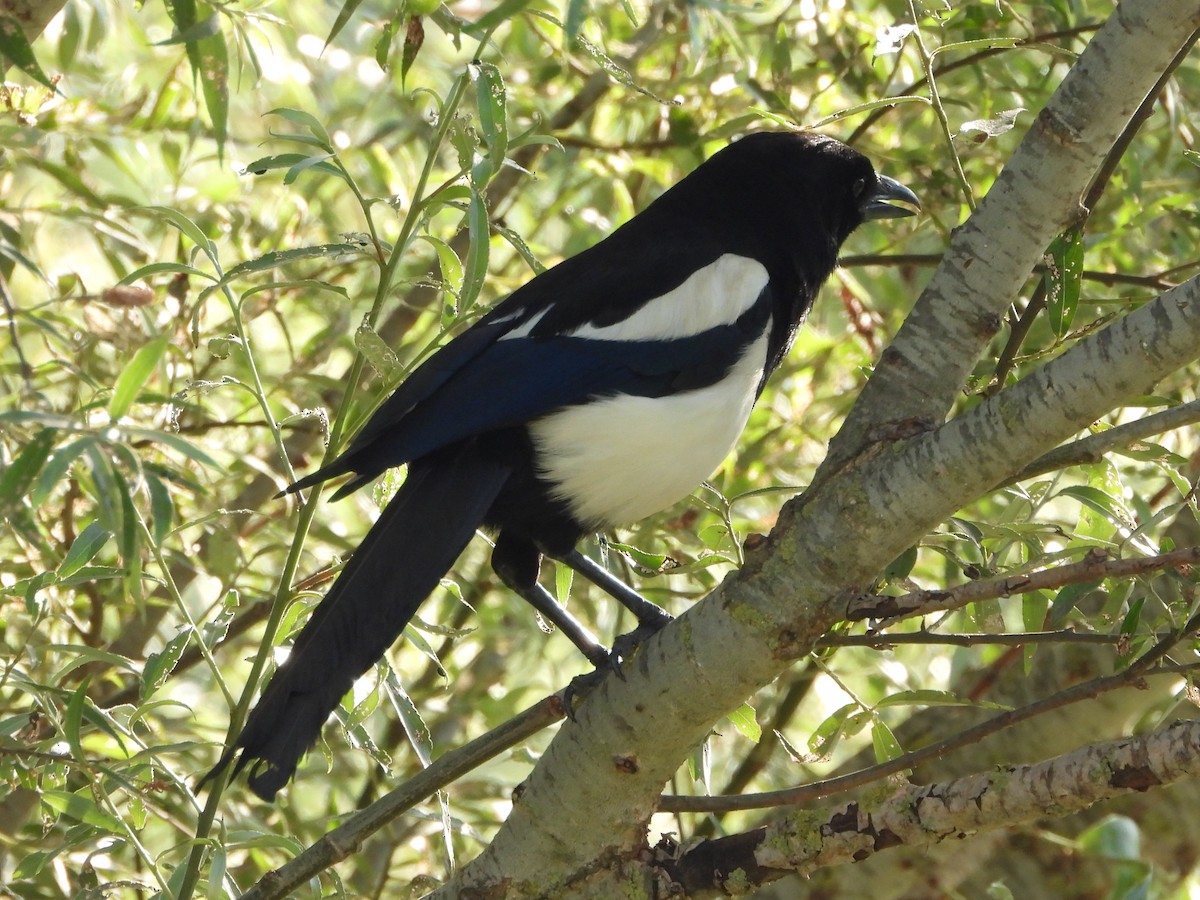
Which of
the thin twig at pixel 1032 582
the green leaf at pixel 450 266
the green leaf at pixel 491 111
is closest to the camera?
the thin twig at pixel 1032 582

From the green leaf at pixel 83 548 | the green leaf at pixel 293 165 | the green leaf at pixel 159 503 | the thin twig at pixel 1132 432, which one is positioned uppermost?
the green leaf at pixel 293 165

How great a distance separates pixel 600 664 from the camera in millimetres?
2195

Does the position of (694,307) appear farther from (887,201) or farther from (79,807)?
(79,807)

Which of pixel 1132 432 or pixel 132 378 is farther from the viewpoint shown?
pixel 1132 432

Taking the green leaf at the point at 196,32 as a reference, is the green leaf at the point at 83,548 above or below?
below

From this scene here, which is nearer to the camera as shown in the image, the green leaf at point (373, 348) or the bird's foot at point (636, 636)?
the green leaf at point (373, 348)

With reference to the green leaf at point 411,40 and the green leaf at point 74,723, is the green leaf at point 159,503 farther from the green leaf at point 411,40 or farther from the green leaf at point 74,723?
the green leaf at point 411,40

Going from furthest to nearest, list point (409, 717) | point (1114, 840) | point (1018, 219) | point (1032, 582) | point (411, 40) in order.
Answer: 1. point (409, 717)
2. point (411, 40)
3. point (1018, 219)
4. point (1032, 582)
5. point (1114, 840)

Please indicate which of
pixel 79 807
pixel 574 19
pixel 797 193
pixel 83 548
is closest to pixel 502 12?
pixel 574 19

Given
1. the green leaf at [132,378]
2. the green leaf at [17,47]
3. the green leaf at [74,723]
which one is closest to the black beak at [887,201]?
the green leaf at [17,47]

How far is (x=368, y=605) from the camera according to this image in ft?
5.93

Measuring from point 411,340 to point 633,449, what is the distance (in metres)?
0.94

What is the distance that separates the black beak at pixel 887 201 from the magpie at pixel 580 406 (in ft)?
0.89

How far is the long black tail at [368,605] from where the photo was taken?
1.64 meters
